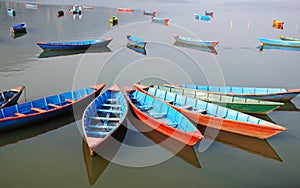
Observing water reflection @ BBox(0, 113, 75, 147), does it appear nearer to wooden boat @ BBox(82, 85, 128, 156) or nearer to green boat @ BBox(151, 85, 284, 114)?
wooden boat @ BBox(82, 85, 128, 156)

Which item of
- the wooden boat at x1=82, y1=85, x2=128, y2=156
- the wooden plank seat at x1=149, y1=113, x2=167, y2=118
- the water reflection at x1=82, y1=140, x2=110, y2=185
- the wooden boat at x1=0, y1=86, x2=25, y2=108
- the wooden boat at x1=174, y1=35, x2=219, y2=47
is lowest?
the water reflection at x1=82, y1=140, x2=110, y2=185

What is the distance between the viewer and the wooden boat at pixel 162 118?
33.4 feet

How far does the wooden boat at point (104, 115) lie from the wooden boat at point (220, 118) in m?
2.27

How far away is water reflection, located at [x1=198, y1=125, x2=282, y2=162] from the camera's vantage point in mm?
10953

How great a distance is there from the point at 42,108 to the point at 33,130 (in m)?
1.25

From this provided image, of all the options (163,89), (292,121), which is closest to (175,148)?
(163,89)

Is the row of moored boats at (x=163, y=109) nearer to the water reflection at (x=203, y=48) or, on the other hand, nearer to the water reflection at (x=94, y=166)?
the water reflection at (x=94, y=166)

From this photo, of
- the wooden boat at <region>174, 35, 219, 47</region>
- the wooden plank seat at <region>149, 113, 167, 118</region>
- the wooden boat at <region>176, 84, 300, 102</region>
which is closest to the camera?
the wooden plank seat at <region>149, 113, 167, 118</region>

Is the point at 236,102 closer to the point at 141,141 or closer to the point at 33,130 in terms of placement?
the point at 141,141

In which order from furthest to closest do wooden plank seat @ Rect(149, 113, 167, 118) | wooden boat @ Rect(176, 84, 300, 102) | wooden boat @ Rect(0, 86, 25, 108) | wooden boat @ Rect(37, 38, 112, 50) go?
wooden boat @ Rect(37, 38, 112, 50) → wooden boat @ Rect(176, 84, 300, 102) → wooden plank seat @ Rect(149, 113, 167, 118) → wooden boat @ Rect(0, 86, 25, 108)

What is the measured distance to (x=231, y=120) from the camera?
446 inches

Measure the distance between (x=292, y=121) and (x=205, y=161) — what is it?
6196mm

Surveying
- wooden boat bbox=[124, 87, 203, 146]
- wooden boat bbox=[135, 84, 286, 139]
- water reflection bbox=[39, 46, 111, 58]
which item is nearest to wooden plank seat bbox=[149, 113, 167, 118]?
wooden boat bbox=[124, 87, 203, 146]

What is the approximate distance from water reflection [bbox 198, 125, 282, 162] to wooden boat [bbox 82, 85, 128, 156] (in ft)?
12.9
